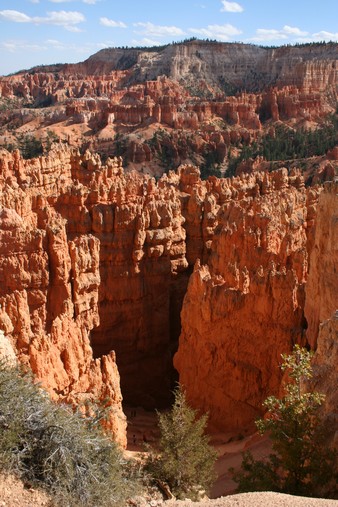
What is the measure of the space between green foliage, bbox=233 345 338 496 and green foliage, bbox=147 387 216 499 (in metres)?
0.92

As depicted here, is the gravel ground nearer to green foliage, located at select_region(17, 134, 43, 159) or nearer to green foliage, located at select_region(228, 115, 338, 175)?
green foliage, located at select_region(228, 115, 338, 175)

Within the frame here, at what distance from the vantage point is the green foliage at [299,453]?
24.5 feet

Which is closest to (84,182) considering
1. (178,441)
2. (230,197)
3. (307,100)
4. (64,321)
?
(230,197)

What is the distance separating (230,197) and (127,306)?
8.11 meters

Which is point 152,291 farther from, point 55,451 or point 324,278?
point 55,451

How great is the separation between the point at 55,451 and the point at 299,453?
3108mm

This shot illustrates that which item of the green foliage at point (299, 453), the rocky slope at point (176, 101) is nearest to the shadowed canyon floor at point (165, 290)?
the green foliage at point (299, 453)

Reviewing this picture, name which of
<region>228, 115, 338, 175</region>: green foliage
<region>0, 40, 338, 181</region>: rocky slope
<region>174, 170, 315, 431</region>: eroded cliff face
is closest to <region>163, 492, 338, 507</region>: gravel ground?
<region>174, 170, 315, 431</region>: eroded cliff face

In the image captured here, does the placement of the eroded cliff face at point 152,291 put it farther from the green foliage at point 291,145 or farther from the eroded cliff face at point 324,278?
the green foliage at point 291,145

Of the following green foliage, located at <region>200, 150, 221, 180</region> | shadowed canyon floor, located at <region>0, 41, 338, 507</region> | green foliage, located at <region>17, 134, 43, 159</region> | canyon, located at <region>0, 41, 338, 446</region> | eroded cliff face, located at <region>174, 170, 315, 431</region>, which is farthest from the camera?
green foliage, located at <region>17, 134, 43, 159</region>

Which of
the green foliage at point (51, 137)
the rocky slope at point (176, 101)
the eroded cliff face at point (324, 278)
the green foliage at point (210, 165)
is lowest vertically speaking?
the eroded cliff face at point (324, 278)

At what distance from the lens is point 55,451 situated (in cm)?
668

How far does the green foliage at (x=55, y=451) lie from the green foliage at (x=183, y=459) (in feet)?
4.08

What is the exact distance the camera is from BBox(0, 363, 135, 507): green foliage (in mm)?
6621
